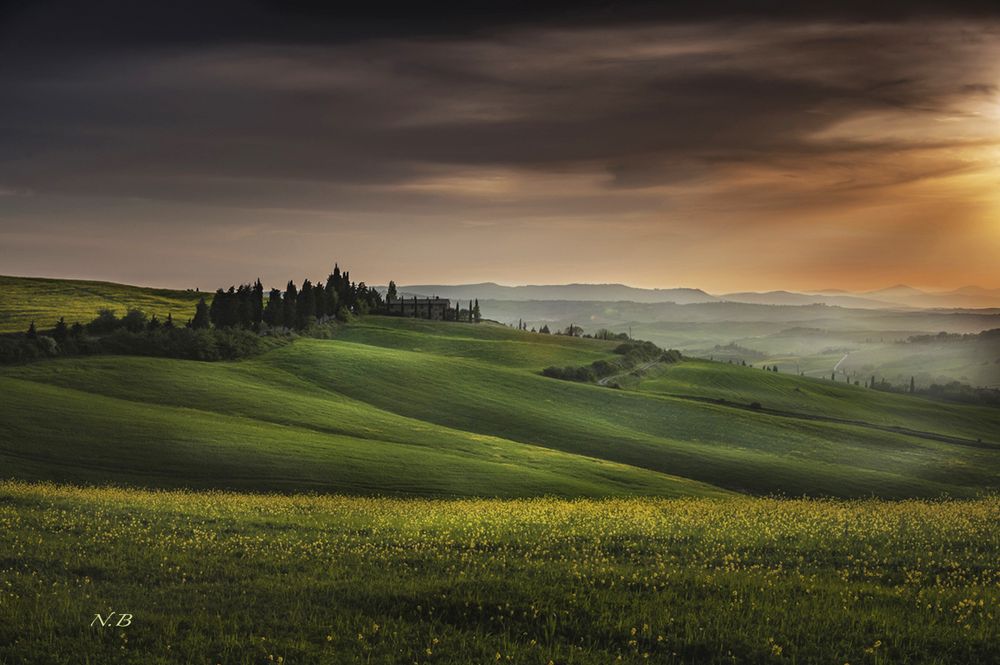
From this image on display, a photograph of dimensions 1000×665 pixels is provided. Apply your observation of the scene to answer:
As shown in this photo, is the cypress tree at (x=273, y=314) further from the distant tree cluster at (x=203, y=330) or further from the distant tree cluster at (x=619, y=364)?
the distant tree cluster at (x=619, y=364)

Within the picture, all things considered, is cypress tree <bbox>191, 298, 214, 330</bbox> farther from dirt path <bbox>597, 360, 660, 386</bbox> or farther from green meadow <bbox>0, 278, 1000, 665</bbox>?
dirt path <bbox>597, 360, 660, 386</bbox>

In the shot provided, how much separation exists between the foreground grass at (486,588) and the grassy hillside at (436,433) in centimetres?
2177

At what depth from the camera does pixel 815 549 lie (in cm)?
2216

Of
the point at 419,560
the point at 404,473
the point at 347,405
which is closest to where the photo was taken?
the point at 419,560

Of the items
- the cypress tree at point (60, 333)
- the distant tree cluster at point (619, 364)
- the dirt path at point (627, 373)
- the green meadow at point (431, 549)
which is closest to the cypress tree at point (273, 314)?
the cypress tree at point (60, 333)

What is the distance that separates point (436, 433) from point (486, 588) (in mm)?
50919

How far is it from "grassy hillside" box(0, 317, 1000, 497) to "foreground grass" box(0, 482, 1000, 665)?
2177cm

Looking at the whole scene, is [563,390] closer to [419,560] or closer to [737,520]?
[737,520]

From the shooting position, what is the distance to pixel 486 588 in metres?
15.9

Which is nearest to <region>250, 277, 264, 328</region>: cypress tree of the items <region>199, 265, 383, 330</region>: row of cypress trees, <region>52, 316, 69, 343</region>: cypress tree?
<region>199, 265, 383, 330</region>: row of cypress trees

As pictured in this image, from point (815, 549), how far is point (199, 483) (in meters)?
34.3

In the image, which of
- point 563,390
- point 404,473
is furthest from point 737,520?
point 563,390

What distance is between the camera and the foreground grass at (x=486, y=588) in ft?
42.6

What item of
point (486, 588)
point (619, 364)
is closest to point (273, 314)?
point (619, 364)
